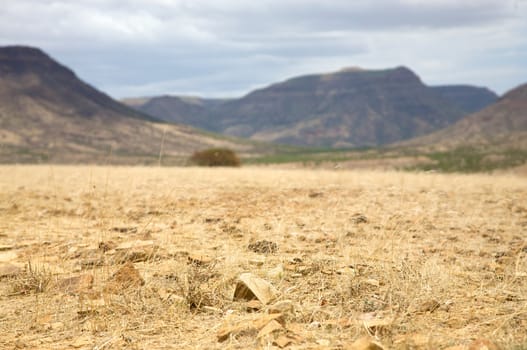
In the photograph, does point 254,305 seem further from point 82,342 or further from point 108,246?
point 108,246

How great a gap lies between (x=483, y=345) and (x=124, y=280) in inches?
113

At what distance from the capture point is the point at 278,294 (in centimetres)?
400

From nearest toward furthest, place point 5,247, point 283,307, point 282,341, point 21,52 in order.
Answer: point 282,341, point 283,307, point 5,247, point 21,52

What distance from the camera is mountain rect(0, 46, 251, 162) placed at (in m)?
92.4

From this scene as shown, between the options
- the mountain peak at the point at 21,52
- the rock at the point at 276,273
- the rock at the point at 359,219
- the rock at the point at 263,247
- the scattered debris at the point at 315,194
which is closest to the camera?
the rock at the point at 276,273

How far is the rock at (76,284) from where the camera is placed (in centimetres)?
434

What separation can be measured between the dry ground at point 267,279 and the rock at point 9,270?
2 cm

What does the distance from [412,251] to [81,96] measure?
129m

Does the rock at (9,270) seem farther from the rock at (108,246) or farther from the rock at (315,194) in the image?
the rock at (315,194)

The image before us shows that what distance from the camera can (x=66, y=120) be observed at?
107875 millimetres

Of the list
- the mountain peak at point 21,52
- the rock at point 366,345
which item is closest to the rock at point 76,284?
the rock at point 366,345

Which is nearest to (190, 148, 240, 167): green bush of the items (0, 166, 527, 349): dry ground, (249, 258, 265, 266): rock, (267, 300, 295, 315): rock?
(0, 166, 527, 349): dry ground

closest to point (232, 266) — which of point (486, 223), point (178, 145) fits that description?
point (486, 223)

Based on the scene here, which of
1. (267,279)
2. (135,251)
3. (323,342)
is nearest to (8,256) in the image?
(135,251)
